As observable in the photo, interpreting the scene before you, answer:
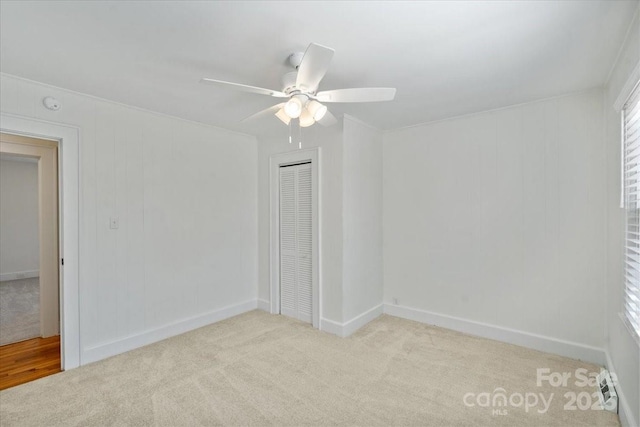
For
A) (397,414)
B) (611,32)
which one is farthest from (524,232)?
(397,414)

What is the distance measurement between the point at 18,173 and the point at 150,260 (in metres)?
5.49

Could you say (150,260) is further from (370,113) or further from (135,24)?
(370,113)

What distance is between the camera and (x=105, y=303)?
116 inches

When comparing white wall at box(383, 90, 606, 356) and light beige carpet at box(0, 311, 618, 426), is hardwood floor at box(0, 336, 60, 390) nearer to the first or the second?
light beige carpet at box(0, 311, 618, 426)

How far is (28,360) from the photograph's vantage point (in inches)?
114

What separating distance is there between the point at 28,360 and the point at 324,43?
3782 mm

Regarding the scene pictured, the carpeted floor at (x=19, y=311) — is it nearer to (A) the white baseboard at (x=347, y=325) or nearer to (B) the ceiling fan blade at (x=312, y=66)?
(A) the white baseboard at (x=347, y=325)

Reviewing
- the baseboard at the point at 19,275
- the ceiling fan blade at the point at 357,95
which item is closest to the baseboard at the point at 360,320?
the ceiling fan blade at the point at 357,95

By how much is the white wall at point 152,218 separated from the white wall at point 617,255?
3680mm

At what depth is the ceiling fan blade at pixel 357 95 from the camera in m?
1.93

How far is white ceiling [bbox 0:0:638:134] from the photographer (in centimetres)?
163

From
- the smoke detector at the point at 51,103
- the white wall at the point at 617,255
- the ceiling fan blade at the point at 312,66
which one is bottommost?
the white wall at the point at 617,255

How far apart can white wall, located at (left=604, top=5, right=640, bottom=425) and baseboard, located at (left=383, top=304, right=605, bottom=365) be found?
0.18 metres

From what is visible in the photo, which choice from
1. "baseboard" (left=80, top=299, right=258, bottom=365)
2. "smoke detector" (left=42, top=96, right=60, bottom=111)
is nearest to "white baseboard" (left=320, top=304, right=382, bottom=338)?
"baseboard" (left=80, top=299, right=258, bottom=365)
